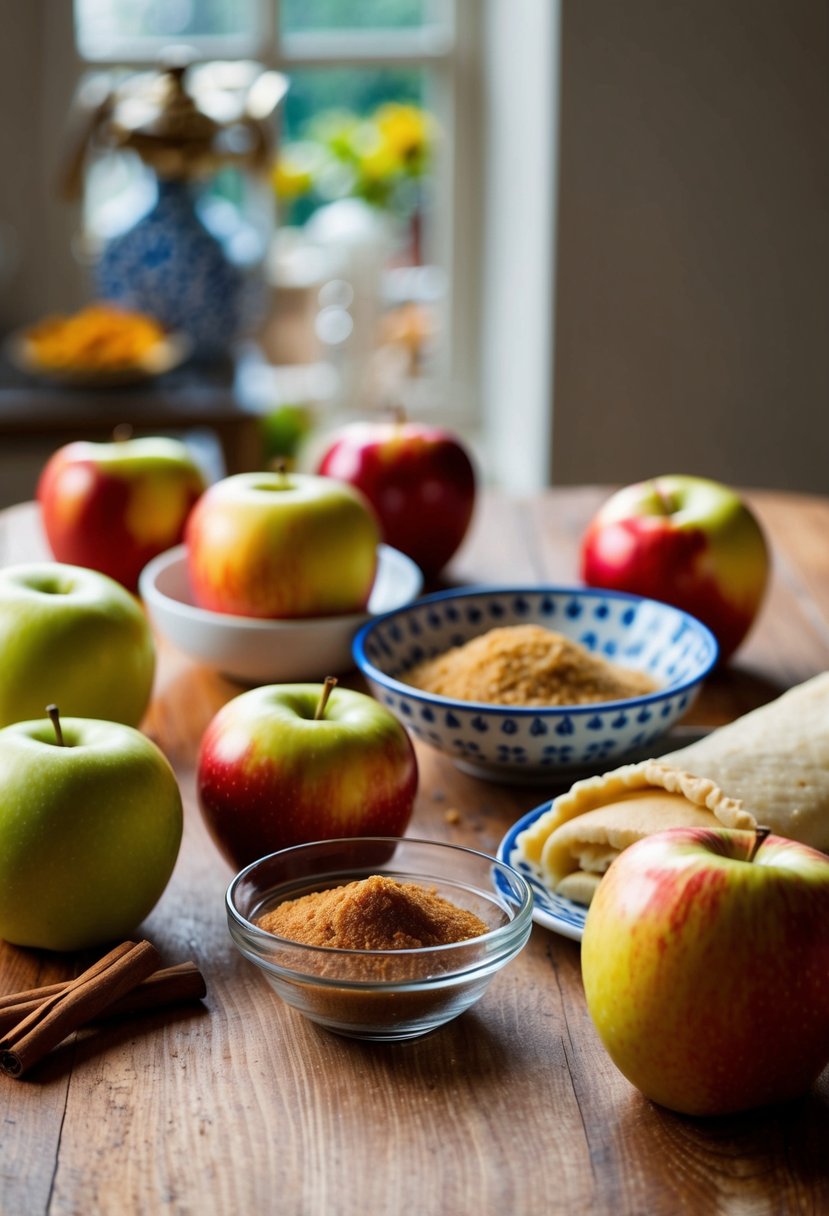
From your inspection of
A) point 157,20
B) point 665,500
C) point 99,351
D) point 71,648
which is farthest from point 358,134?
point 71,648

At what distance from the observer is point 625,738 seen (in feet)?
3.12

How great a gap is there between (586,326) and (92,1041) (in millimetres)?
2440

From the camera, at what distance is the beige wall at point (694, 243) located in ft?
8.95

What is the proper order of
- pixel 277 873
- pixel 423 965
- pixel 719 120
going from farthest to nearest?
pixel 719 120
pixel 277 873
pixel 423 965

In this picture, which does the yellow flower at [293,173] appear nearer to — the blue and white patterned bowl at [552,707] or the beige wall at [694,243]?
the beige wall at [694,243]

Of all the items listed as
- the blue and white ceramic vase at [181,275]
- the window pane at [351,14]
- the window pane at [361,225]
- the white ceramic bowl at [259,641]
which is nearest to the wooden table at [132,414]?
the blue and white ceramic vase at [181,275]

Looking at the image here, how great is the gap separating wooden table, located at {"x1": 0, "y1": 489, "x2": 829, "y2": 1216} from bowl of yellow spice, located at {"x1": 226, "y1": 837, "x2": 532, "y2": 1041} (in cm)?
3

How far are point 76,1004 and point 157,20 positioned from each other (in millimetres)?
3283

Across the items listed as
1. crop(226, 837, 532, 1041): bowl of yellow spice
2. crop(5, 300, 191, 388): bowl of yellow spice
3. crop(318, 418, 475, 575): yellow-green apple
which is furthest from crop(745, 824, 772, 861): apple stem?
crop(5, 300, 191, 388): bowl of yellow spice

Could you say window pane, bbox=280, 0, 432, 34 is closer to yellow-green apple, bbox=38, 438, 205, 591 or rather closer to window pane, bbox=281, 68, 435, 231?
window pane, bbox=281, 68, 435, 231

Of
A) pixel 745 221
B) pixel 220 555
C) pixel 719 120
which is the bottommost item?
pixel 220 555

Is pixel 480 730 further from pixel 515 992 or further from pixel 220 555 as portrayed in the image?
pixel 220 555

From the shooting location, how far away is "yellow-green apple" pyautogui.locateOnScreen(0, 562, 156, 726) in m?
0.94

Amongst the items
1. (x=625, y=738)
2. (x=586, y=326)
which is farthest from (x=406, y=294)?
(x=625, y=738)
